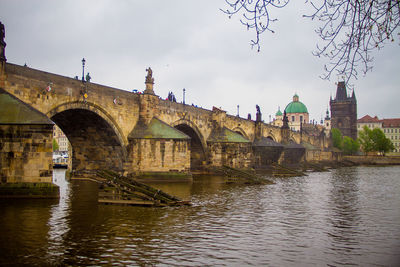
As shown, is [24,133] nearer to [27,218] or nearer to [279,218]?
[27,218]

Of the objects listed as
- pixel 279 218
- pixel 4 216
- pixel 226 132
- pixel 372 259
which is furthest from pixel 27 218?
pixel 226 132

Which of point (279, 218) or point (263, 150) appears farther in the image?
point (263, 150)

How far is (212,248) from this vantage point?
9469 millimetres

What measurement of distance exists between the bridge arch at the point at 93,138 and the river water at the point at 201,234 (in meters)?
9.27

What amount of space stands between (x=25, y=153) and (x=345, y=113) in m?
112

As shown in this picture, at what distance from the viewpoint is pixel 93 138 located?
27.6 m

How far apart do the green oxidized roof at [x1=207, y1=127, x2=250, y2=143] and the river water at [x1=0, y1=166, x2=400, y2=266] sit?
2186 cm

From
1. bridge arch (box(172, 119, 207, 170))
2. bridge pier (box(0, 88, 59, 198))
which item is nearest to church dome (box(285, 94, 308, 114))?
bridge arch (box(172, 119, 207, 170))

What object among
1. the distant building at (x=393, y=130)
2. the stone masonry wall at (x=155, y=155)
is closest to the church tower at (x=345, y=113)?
the distant building at (x=393, y=130)

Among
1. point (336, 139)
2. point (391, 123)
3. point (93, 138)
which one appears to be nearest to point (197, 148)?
point (93, 138)

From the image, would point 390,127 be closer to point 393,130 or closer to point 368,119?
point 393,130

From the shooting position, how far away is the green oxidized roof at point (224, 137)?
3924 cm

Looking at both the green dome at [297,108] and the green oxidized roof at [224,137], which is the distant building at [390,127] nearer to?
the green dome at [297,108]

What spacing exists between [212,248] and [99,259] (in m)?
2.66
